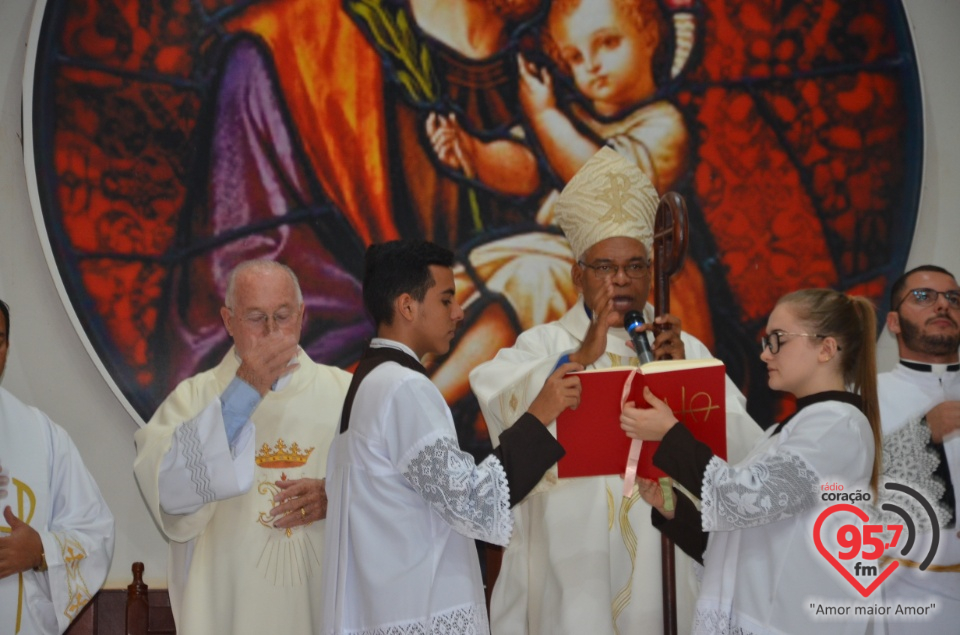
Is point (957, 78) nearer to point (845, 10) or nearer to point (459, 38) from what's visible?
point (845, 10)

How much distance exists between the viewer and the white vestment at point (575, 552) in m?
4.07

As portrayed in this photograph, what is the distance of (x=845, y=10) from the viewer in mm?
5430

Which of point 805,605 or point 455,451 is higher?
point 455,451

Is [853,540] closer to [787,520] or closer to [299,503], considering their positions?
[787,520]

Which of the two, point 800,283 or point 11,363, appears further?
point 800,283

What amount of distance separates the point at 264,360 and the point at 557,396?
43.2 inches

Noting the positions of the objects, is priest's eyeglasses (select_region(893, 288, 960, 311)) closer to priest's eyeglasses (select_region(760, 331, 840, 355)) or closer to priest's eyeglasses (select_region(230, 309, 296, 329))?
priest's eyeglasses (select_region(760, 331, 840, 355))

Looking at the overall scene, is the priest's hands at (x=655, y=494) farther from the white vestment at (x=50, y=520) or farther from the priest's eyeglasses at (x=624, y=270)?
the white vestment at (x=50, y=520)

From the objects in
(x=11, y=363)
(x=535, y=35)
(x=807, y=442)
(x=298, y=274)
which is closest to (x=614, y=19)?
(x=535, y=35)

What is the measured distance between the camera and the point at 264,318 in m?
4.16

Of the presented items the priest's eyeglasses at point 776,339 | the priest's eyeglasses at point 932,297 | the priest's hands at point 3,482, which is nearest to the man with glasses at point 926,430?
the priest's eyeglasses at point 932,297

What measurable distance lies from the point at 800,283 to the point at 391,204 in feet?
6.72

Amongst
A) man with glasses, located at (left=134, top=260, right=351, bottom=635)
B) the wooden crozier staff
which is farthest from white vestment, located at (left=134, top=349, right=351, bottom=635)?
the wooden crozier staff

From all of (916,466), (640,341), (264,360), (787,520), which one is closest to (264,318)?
(264,360)
